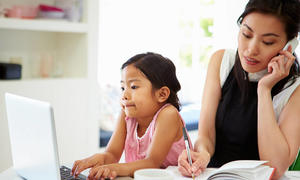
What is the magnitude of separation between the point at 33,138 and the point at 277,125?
0.87 metres

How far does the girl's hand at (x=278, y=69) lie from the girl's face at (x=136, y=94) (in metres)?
0.43

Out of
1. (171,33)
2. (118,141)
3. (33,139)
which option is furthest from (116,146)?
(171,33)

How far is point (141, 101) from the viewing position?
5.23 ft

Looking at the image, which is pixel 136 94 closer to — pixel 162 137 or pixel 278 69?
pixel 162 137

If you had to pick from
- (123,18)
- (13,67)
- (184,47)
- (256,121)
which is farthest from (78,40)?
(256,121)

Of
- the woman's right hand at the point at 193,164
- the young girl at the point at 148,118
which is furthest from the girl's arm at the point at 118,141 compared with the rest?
the woman's right hand at the point at 193,164

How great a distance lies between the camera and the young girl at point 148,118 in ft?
5.12

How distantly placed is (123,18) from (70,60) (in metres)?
0.91

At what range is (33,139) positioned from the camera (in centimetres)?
118

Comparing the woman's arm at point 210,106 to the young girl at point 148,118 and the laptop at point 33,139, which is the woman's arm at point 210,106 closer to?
the young girl at point 148,118

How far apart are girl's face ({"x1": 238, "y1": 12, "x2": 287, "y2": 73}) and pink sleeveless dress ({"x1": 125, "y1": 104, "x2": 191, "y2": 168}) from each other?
35 cm

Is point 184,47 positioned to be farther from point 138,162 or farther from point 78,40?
point 138,162

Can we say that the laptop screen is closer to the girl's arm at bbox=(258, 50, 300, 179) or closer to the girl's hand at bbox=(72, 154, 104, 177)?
the girl's hand at bbox=(72, 154, 104, 177)

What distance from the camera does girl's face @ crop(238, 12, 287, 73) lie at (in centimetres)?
152
